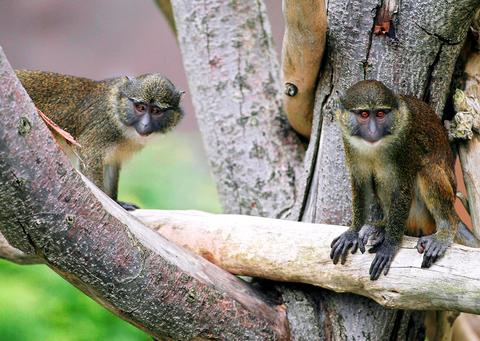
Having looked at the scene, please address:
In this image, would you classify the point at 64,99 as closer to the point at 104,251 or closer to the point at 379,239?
the point at 104,251

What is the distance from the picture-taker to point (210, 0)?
12.7ft

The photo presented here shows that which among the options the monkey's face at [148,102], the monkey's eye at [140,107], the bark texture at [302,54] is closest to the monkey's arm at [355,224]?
the bark texture at [302,54]

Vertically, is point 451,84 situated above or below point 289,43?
below

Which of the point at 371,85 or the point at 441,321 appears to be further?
the point at 441,321

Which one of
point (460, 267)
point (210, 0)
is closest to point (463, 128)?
point (460, 267)

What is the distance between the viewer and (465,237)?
300 cm

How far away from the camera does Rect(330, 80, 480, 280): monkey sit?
8.58 ft

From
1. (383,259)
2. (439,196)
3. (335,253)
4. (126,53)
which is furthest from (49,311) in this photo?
(126,53)

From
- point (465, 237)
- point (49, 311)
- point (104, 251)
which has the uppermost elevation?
point (104, 251)

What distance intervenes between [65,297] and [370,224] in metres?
4.00

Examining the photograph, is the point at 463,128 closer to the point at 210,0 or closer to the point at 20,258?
the point at 210,0

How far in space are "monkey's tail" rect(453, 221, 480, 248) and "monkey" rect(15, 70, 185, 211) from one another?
7.83 feet

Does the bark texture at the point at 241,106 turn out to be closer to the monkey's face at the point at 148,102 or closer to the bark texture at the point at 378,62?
the monkey's face at the point at 148,102

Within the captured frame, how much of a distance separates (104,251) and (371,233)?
162cm
